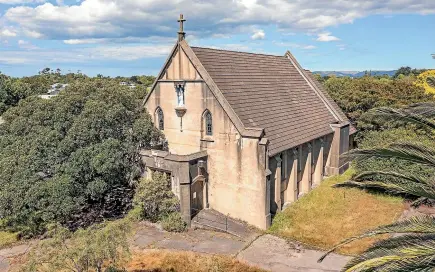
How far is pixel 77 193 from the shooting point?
22.4 meters

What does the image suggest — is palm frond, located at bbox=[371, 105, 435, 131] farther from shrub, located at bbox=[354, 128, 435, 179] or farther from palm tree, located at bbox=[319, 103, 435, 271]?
shrub, located at bbox=[354, 128, 435, 179]

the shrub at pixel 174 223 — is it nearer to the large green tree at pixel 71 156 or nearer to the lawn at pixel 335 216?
the large green tree at pixel 71 156

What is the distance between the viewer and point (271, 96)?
29125mm

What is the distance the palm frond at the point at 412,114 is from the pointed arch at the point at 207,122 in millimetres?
15345

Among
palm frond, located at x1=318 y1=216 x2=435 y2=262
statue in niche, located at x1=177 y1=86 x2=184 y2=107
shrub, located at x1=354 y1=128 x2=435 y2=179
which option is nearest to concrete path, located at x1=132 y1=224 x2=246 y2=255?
statue in niche, located at x1=177 y1=86 x2=184 y2=107

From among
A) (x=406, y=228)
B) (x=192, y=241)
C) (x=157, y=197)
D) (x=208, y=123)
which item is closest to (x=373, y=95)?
(x=208, y=123)

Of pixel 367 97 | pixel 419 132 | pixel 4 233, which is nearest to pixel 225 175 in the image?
pixel 4 233

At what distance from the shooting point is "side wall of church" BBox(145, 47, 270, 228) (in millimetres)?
23125

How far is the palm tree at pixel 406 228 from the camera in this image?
7.91 meters

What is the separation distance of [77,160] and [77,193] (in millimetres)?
2043

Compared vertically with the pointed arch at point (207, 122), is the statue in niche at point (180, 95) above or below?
above

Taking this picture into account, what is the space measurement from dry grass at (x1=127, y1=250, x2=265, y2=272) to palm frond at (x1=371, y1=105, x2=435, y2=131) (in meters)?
11.2

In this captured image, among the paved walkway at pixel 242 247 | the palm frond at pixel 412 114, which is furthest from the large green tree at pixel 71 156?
the palm frond at pixel 412 114

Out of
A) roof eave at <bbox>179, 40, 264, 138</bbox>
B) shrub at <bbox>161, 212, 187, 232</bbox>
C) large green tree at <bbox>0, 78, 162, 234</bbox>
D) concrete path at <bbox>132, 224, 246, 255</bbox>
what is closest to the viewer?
concrete path at <bbox>132, 224, 246, 255</bbox>
